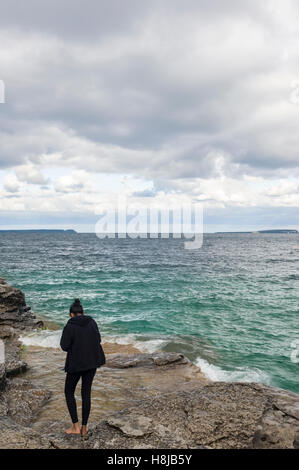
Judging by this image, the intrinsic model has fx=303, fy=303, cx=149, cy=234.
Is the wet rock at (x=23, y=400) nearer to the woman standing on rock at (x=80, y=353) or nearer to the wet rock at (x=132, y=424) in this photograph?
the woman standing on rock at (x=80, y=353)

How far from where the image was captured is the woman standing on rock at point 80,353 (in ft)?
19.5

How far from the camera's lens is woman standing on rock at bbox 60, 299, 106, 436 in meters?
5.95

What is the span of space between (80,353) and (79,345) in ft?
0.51

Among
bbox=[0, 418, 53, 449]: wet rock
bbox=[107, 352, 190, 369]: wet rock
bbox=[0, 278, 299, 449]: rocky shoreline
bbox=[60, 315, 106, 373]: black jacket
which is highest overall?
bbox=[60, 315, 106, 373]: black jacket

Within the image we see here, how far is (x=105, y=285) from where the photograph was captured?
110 ft

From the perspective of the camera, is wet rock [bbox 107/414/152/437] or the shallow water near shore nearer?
wet rock [bbox 107/414/152/437]

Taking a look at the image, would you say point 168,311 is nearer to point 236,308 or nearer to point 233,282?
point 236,308

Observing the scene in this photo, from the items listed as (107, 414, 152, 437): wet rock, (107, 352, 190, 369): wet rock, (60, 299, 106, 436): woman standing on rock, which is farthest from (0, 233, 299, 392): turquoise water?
(60, 299, 106, 436): woman standing on rock

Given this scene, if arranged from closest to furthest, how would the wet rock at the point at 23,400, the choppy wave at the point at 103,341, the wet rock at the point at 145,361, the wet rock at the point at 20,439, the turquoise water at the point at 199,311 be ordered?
the wet rock at the point at 20,439
the wet rock at the point at 23,400
the wet rock at the point at 145,361
the turquoise water at the point at 199,311
the choppy wave at the point at 103,341

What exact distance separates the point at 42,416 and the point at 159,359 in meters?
5.31

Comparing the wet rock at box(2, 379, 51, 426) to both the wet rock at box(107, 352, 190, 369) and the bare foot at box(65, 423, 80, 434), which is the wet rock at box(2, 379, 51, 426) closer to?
the bare foot at box(65, 423, 80, 434)

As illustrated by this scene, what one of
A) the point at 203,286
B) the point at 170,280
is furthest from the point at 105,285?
the point at 203,286

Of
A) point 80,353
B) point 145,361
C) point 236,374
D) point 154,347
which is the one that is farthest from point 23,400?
point 236,374

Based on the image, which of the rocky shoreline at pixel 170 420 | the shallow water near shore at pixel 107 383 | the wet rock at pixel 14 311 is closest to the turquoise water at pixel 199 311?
the shallow water near shore at pixel 107 383
